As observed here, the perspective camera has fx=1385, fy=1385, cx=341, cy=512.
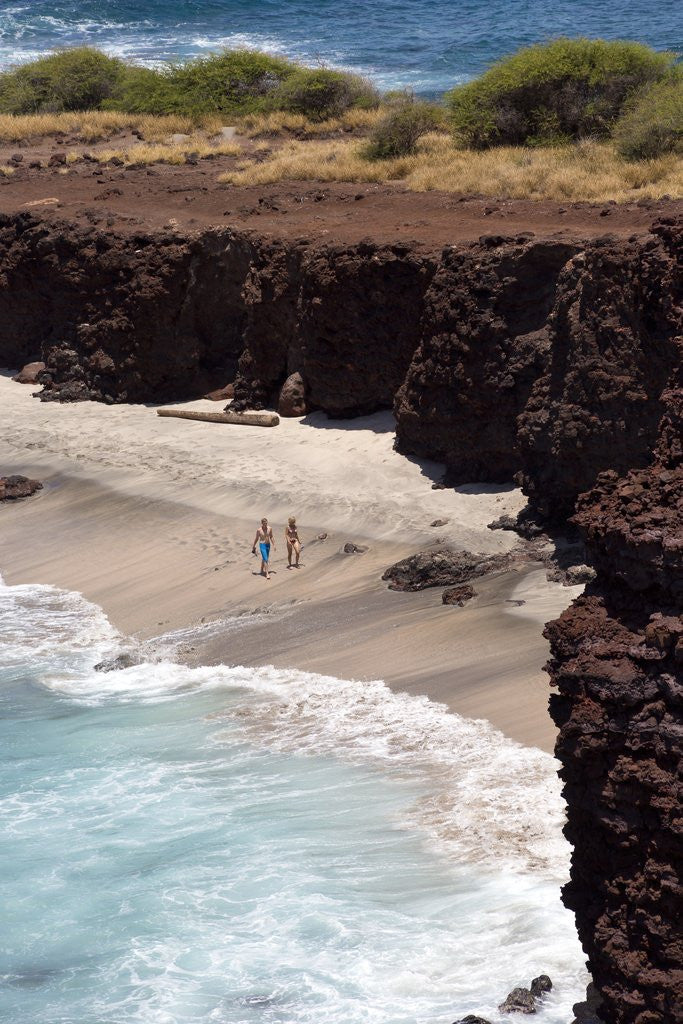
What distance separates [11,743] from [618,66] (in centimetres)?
2420

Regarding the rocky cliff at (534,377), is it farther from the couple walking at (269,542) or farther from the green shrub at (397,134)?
the green shrub at (397,134)

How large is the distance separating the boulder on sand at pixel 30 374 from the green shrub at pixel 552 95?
11.0 m

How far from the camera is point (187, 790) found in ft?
40.9

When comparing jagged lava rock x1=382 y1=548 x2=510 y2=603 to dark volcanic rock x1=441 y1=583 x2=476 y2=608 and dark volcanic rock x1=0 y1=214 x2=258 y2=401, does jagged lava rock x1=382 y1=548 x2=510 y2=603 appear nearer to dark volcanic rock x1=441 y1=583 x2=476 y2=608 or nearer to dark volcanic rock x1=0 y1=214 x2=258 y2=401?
dark volcanic rock x1=441 y1=583 x2=476 y2=608

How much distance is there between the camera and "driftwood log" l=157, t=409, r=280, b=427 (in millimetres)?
22969

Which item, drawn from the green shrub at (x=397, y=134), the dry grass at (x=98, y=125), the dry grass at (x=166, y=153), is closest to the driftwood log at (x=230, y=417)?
the green shrub at (x=397, y=134)

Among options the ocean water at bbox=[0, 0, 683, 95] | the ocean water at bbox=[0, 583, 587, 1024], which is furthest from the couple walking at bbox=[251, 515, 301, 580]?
the ocean water at bbox=[0, 0, 683, 95]

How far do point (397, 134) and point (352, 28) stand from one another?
107 ft

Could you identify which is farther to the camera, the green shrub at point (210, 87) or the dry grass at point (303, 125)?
the green shrub at point (210, 87)

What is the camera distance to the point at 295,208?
25.9 meters

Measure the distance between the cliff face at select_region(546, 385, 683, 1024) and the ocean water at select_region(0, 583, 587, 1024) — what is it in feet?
5.59

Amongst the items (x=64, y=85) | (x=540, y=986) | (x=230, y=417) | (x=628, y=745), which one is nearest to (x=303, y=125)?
(x=64, y=85)

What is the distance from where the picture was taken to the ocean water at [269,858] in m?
9.46

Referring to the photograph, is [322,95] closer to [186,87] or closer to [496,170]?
[186,87]
